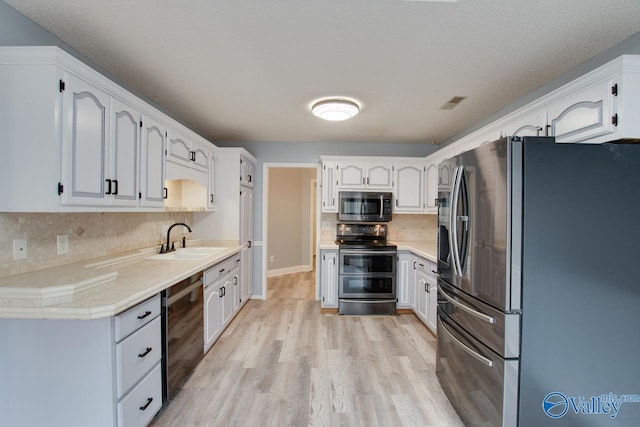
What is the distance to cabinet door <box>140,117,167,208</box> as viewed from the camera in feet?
6.44

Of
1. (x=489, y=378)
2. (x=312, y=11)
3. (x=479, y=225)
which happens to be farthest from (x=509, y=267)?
(x=312, y=11)

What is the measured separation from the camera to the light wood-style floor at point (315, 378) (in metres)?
1.76

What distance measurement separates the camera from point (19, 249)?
1438 millimetres

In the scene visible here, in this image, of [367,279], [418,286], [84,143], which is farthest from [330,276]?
[84,143]

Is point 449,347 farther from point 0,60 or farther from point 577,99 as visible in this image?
point 0,60

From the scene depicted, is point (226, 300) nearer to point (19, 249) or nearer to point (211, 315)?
point (211, 315)

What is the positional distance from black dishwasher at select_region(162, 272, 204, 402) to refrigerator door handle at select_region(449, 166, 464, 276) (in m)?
1.94

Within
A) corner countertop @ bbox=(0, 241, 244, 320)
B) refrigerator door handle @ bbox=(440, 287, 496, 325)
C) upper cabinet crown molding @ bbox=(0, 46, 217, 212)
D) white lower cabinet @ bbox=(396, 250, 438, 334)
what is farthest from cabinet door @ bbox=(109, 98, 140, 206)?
white lower cabinet @ bbox=(396, 250, 438, 334)

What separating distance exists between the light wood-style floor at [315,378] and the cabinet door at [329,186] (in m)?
1.54

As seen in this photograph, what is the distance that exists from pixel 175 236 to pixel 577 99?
12.0ft

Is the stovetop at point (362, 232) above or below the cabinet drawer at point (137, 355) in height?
above

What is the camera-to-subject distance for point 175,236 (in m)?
3.02

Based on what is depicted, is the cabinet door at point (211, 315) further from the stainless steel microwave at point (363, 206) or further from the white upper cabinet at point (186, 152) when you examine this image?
the stainless steel microwave at point (363, 206)

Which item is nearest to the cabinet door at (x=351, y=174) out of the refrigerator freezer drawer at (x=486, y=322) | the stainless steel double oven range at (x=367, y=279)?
the stainless steel double oven range at (x=367, y=279)
